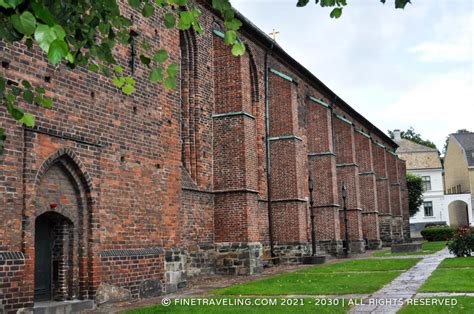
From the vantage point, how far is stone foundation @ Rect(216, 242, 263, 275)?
16.4 metres

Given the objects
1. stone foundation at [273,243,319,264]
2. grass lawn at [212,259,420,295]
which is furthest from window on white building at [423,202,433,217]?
grass lawn at [212,259,420,295]

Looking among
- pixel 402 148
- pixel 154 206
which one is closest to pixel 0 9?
pixel 154 206

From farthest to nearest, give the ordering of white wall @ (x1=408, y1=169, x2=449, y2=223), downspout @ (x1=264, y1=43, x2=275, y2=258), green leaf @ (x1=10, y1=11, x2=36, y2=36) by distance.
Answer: white wall @ (x1=408, y1=169, x2=449, y2=223) → downspout @ (x1=264, y1=43, x2=275, y2=258) → green leaf @ (x1=10, y1=11, x2=36, y2=36)

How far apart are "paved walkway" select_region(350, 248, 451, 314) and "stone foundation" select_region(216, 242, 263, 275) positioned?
4.38 metres

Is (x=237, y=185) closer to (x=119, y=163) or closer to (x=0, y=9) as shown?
(x=119, y=163)

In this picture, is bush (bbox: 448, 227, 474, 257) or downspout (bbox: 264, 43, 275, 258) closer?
bush (bbox: 448, 227, 474, 257)

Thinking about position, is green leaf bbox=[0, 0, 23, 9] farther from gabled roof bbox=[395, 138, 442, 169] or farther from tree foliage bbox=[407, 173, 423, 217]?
gabled roof bbox=[395, 138, 442, 169]

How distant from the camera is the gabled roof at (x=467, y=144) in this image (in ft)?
201

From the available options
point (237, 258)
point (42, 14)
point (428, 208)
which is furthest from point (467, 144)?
point (42, 14)

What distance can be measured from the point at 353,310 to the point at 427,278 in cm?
509

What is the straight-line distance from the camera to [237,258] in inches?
650

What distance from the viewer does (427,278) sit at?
43.0ft

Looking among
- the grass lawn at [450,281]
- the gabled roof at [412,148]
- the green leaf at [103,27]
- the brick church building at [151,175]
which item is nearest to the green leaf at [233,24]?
the green leaf at [103,27]

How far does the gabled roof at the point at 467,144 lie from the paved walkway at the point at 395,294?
1988 inches
